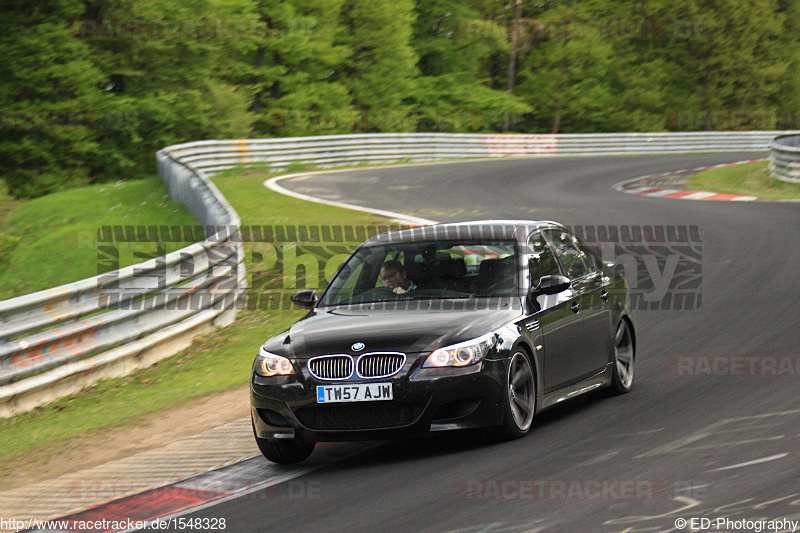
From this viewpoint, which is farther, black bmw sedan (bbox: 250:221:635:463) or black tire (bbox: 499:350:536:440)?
black tire (bbox: 499:350:536:440)

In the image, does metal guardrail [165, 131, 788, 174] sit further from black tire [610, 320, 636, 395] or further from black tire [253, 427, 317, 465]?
black tire [253, 427, 317, 465]

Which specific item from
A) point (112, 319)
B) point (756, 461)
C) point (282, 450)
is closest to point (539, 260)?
point (282, 450)

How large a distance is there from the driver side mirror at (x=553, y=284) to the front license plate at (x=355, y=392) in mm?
1528

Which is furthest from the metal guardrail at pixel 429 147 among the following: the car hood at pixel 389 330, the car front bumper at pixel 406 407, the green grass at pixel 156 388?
the car front bumper at pixel 406 407

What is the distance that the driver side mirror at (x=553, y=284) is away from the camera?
7816 millimetres

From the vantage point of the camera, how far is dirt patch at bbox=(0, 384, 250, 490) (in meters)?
8.28

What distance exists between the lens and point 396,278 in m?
8.31

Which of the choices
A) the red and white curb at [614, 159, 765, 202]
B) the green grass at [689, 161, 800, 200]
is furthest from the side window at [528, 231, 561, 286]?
the green grass at [689, 161, 800, 200]

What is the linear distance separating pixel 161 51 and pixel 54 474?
39.7 meters

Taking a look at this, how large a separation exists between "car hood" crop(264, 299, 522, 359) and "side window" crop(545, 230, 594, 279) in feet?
3.71

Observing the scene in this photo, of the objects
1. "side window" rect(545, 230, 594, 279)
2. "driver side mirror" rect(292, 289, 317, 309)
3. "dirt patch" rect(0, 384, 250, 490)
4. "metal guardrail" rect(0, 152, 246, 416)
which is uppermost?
"side window" rect(545, 230, 594, 279)

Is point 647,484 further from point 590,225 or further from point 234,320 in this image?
point 590,225

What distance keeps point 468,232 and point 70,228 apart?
16.5 meters

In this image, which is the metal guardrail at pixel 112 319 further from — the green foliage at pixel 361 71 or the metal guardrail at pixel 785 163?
the green foliage at pixel 361 71
